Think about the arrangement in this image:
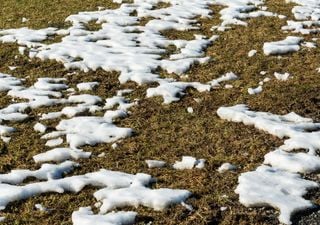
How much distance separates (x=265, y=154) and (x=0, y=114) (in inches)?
164

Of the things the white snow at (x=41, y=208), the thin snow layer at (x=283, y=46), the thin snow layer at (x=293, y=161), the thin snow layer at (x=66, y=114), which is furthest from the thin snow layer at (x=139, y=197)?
the thin snow layer at (x=283, y=46)

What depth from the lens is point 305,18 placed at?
42.7ft

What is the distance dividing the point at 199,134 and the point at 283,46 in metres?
4.20

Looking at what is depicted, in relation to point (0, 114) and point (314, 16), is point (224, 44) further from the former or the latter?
point (0, 114)

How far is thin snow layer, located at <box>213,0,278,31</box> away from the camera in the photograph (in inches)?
511

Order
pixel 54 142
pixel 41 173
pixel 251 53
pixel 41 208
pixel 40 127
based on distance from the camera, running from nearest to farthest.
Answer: pixel 41 208
pixel 41 173
pixel 54 142
pixel 40 127
pixel 251 53

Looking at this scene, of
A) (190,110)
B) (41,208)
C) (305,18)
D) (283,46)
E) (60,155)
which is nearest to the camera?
(41,208)

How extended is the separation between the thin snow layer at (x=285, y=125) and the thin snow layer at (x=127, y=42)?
1.90m

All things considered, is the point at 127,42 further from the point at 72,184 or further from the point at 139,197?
the point at 139,197

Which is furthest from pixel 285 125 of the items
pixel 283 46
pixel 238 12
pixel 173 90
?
pixel 238 12

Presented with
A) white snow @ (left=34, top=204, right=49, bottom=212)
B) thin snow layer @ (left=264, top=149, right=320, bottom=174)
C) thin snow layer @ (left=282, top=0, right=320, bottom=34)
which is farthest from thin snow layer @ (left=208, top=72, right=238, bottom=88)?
white snow @ (left=34, top=204, right=49, bottom=212)

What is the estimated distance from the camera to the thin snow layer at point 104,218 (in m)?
5.65

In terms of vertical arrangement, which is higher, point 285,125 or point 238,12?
point 285,125

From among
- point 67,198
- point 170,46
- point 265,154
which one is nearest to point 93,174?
point 67,198
